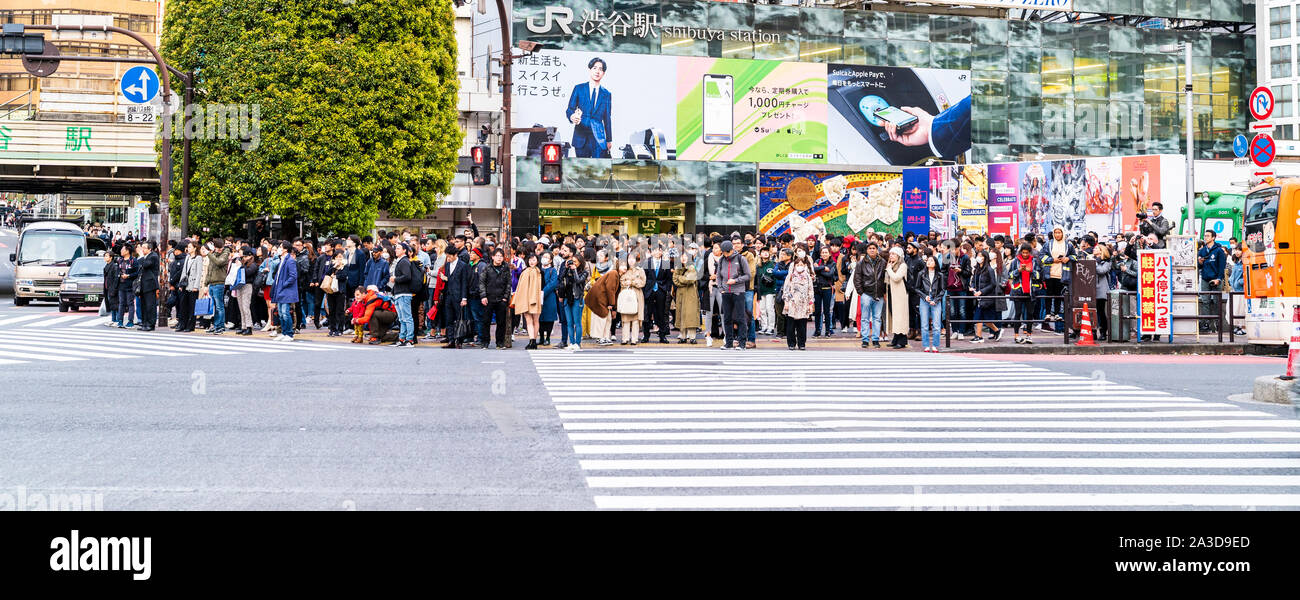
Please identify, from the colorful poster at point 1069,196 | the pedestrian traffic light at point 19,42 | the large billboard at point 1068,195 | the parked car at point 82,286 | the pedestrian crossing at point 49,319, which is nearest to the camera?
the pedestrian traffic light at point 19,42

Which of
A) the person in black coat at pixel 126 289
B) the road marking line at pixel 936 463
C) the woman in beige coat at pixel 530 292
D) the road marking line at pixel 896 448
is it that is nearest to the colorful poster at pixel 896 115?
the person in black coat at pixel 126 289

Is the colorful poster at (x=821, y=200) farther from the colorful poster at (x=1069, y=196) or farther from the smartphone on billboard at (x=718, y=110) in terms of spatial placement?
the colorful poster at (x=1069, y=196)

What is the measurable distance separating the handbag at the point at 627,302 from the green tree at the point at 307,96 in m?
12.2

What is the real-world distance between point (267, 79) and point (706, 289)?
14267mm

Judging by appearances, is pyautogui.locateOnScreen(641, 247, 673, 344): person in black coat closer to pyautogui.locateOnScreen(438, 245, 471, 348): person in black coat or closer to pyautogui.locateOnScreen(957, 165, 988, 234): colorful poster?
pyautogui.locateOnScreen(438, 245, 471, 348): person in black coat

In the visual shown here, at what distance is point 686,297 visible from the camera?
842 inches

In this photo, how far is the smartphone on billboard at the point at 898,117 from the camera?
171ft

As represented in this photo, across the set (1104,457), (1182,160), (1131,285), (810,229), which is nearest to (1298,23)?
(810,229)

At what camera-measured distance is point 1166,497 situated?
24.0ft

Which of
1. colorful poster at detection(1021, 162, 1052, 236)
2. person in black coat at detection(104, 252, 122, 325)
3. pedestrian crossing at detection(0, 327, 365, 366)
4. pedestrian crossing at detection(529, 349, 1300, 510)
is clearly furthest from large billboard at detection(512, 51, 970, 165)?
pedestrian crossing at detection(529, 349, 1300, 510)

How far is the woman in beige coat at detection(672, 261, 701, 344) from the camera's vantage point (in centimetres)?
2122

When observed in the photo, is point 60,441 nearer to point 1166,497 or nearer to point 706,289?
point 1166,497

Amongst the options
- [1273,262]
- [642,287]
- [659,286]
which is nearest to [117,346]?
[642,287]
